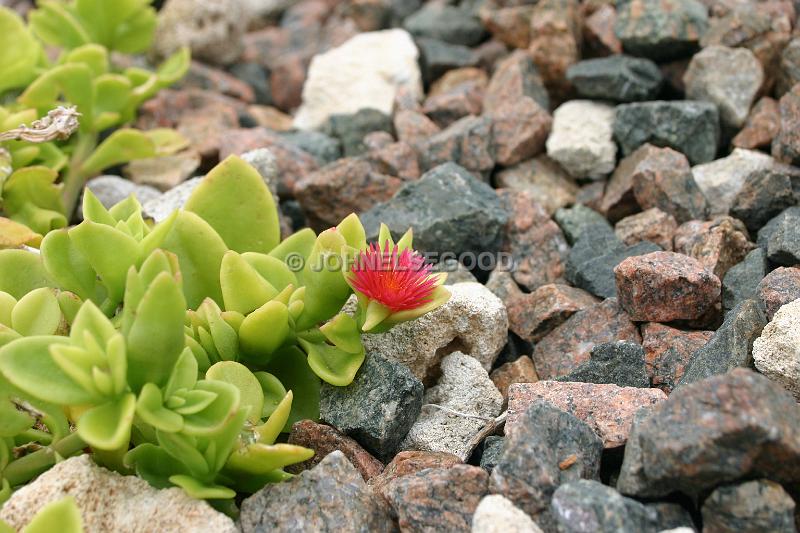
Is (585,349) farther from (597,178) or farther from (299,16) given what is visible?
(299,16)

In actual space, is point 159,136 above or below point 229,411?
below

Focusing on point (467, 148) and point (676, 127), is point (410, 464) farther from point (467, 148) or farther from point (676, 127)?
point (676, 127)

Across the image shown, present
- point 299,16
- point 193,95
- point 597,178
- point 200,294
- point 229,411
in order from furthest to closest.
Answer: point 299,16, point 193,95, point 597,178, point 200,294, point 229,411

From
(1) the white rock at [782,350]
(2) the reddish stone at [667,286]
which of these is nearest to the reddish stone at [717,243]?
(2) the reddish stone at [667,286]

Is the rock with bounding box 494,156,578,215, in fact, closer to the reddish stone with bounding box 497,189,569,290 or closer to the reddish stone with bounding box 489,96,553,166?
the reddish stone with bounding box 489,96,553,166

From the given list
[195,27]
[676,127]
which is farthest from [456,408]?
[195,27]

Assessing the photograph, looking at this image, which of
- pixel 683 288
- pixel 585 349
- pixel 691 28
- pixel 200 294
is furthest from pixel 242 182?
pixel 691 28

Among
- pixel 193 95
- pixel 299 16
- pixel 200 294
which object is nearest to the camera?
pixel 200 294
